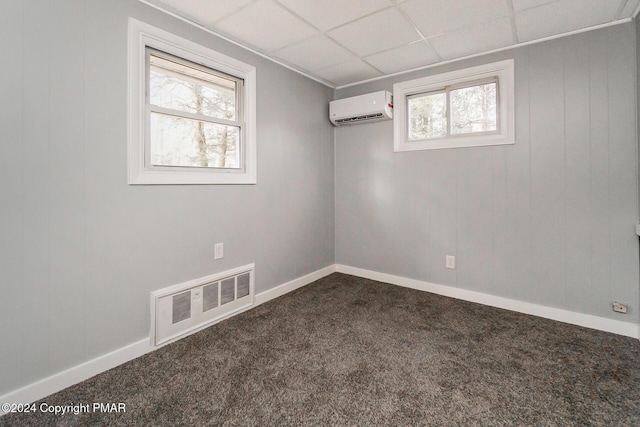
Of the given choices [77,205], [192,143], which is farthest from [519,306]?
[77,205]

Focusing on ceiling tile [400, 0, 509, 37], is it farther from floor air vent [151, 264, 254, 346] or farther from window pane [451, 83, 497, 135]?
floor air vent [151, 264, 254, 346]

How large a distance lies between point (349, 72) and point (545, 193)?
7.28 feet

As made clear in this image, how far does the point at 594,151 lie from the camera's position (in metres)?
2.31

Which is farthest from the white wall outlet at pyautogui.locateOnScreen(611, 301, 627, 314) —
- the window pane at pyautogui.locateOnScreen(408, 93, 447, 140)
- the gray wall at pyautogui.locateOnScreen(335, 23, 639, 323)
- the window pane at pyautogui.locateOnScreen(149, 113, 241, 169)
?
the window pane at pyautogui.locateOnScreen(149, 113, 241, 169)

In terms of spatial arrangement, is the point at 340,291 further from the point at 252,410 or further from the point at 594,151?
the point at 594,151

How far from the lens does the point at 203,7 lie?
6.74 feet

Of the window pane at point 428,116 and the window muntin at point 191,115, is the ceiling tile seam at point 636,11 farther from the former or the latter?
the window muntin at point 191,115

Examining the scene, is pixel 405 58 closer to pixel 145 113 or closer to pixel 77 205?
pixel 145 113

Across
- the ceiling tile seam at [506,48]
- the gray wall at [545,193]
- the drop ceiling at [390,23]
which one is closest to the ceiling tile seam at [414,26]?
the drop ceiling at [390,23]

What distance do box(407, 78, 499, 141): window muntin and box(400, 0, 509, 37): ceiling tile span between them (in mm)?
756

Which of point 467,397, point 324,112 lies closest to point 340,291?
point 467,397

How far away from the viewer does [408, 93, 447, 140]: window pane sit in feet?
10.2

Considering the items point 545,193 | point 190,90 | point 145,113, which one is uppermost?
point 190,90

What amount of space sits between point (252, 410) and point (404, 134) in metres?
2.88
